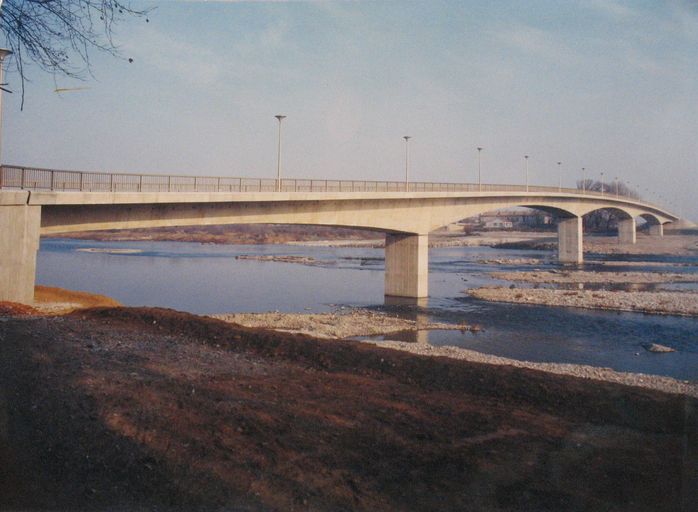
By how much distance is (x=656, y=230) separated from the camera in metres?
116

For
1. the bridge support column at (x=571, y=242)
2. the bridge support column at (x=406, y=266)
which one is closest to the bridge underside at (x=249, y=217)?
the bridge support column at (x=406, y=266)

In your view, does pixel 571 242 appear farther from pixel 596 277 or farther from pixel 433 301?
pixel 433 301

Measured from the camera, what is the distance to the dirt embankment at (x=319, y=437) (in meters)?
5.86

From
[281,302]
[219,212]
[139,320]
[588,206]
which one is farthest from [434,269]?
[139,320]

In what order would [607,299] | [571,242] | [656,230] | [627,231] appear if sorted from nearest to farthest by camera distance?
1. [607,299]
2. [571,242]
3. [627,231]
4. [656,230]

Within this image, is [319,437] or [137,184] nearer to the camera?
[319,437]

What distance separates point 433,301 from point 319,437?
29.7m

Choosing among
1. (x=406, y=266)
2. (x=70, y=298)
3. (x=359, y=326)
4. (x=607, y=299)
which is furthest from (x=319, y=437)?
(x=607, y=299)

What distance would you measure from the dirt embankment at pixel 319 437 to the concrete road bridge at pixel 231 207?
334 inches

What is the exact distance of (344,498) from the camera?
226 inches

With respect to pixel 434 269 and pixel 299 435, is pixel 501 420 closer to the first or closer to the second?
pixel 299 435

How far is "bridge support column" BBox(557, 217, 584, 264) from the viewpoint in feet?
224

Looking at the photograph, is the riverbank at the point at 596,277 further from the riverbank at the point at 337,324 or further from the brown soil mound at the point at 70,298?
the brown soil mound at the point at 70,298

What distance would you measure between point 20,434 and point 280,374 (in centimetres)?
467
